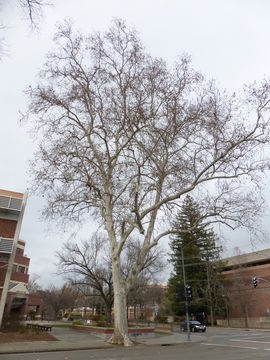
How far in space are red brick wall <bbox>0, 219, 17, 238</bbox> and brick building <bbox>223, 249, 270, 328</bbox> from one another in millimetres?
38674

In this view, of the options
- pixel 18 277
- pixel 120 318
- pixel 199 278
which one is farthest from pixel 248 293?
pixel 120 318

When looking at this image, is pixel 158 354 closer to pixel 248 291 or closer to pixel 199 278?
pixel 199 278

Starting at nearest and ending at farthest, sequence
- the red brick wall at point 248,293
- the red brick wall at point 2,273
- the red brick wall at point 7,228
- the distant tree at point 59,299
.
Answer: the red brick wall at point 2,273
the red brick wall at point 7,228
the red brick wall at point 248,293
the distant tree at point 59,299

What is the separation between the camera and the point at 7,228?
23.9 meters

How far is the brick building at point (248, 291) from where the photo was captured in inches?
2034

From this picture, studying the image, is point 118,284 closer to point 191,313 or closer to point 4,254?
point 4,254

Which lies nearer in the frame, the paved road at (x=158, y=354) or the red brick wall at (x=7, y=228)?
the paved road at (x=158, y=354)

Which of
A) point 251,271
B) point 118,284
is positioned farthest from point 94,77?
point 251,271

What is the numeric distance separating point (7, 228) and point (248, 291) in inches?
1708

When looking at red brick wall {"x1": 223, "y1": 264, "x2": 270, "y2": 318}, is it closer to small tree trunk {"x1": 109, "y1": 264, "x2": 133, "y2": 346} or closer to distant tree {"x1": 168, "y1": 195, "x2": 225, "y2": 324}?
distant tree {"x1": 168, "y1": 195, "x2": 225, "y2": 324}

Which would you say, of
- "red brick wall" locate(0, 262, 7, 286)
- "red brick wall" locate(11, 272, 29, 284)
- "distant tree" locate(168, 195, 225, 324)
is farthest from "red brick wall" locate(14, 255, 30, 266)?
"distant tree" locate(168, 195, 225, 324)

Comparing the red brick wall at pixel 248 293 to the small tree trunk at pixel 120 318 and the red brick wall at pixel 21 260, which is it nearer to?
the red brick wall at pixel 21 260

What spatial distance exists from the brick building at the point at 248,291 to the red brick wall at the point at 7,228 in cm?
3867

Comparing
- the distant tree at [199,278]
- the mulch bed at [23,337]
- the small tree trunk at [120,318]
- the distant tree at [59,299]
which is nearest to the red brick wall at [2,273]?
the mulch bed at [23,337]
